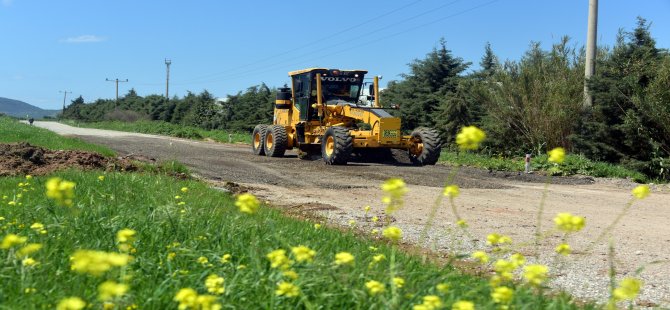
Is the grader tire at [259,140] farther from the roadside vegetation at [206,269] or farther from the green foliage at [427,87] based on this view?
the roadside vegetation at [206,269]

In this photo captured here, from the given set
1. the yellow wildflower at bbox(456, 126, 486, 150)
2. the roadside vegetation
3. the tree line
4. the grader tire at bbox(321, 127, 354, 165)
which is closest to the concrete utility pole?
the tree line

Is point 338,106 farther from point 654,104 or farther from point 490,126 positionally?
point 654,104

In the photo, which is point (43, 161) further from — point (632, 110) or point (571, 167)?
point (632, 110)

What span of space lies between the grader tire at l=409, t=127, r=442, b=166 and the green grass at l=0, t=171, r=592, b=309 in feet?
41.1

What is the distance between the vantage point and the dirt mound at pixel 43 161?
415 inches

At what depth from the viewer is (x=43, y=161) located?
11.8 metres

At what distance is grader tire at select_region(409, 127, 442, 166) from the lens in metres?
18.1

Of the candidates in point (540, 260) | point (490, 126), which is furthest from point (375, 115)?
point (540, 260)

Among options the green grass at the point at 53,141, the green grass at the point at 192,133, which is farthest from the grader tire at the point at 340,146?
the green grass at the point at 192,133

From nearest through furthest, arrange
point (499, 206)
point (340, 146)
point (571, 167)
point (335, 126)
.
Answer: point (499, 206)
point (571, 167)
point (340, 146)
point (335, 126)

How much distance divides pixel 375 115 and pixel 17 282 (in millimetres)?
15626

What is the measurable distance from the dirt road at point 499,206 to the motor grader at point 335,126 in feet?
2.62

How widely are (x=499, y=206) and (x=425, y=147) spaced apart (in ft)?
25.9

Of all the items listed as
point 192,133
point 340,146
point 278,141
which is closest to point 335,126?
point 340,146
